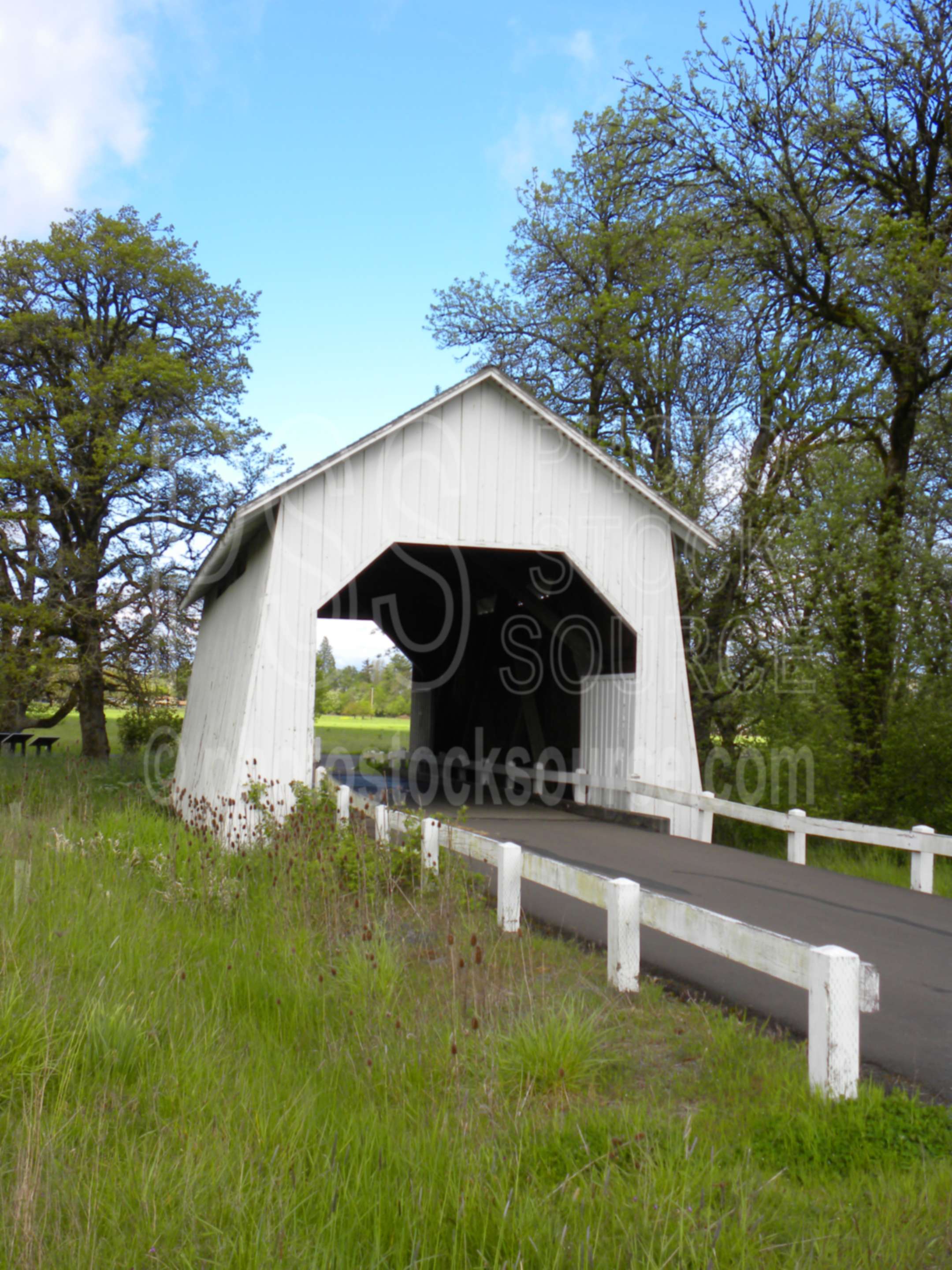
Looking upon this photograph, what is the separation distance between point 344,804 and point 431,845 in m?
1.84

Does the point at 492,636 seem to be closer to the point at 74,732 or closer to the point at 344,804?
the point at 344,804

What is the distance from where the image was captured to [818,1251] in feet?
8.57

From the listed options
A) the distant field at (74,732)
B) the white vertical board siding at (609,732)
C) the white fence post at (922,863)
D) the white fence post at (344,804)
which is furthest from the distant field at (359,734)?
the white fence post at (922,863)

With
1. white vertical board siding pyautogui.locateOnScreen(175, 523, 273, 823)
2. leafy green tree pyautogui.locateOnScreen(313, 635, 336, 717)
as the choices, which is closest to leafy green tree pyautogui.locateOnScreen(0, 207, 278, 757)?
white vertical board siding pyautogui.locateOnScreen(175, 523, 273, 823)

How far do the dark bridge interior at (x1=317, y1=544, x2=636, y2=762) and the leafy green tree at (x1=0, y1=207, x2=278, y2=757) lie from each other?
595cm

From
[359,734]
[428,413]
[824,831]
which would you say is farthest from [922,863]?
[359,734]

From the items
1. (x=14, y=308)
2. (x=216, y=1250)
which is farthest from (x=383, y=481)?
(x=14, y=308)

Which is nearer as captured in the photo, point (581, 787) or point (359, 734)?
point (581, 787)

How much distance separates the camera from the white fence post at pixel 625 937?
15.9 feet

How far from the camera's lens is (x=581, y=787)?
12.7 metres

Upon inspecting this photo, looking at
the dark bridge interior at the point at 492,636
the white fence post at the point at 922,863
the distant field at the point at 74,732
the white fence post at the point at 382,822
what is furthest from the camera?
the distant field at the point at 74,732

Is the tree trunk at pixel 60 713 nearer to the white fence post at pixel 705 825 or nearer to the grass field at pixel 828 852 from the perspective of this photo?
the grass field at pixel 828 852

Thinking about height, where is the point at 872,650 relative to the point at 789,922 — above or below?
above

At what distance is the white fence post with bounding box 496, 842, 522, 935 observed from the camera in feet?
19.5
